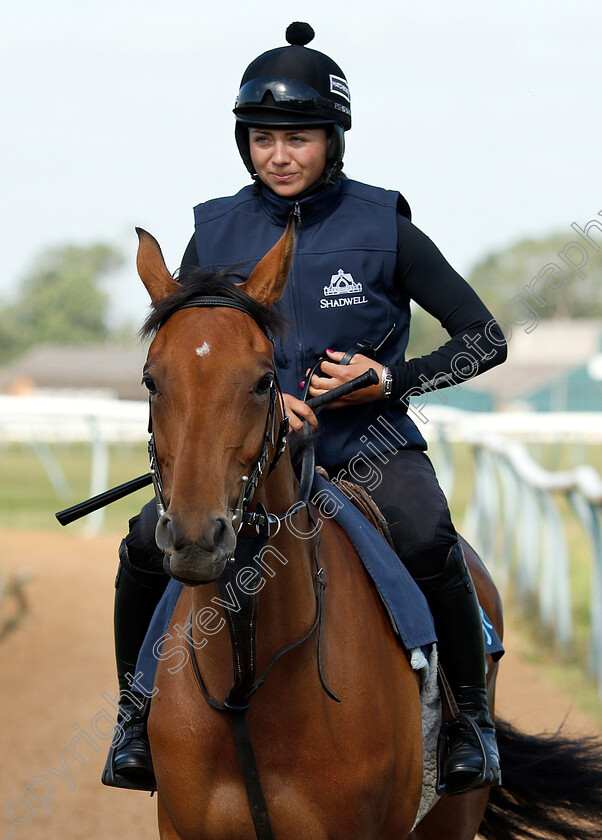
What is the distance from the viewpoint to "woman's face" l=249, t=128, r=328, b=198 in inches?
154

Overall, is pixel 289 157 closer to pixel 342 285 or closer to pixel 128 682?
pixel 342 285

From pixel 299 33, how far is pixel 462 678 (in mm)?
2540

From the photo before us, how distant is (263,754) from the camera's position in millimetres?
3160

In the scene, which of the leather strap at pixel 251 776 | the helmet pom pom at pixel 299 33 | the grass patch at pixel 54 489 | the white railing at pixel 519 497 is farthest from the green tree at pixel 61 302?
the leather strap at pixel 251 776

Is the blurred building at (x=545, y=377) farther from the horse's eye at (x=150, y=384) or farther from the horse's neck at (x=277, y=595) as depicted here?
Result: the horse's eye at (x=150, y=384)

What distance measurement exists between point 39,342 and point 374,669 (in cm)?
9669

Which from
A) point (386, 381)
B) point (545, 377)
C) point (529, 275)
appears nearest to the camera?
point (386, 381)

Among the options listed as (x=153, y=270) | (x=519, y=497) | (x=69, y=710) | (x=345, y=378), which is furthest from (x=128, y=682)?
(x=519, y=497)

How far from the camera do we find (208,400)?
2.70 m

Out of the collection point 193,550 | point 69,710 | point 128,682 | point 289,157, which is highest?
point 289,157

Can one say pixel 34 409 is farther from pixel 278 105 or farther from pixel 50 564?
pixel 278 105

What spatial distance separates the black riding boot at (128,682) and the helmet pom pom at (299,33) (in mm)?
2042

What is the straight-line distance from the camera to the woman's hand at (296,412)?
3.38 meters

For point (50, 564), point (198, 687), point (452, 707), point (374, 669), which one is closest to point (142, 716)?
point (198, 687)
